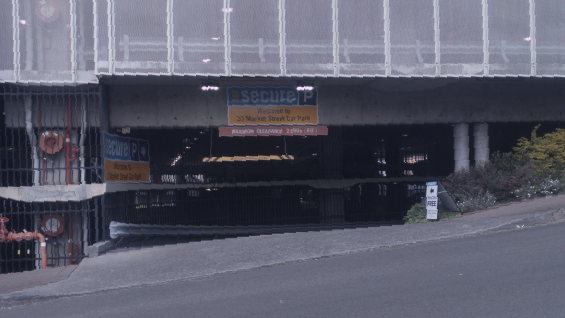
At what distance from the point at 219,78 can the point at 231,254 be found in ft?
15.2

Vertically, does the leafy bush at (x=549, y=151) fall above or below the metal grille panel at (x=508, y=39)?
below

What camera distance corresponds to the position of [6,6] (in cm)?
1108

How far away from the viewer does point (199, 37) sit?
11289 millimetres

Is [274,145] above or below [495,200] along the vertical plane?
above

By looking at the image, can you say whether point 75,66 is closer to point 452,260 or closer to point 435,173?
point 452,260

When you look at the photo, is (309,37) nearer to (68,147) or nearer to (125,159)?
(125,159)

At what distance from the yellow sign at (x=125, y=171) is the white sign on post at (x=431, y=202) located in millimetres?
7772

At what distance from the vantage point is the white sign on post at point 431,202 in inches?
451

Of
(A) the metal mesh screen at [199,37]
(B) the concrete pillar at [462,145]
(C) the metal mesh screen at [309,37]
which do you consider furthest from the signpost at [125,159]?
(B) the concrete pillar at [462,145]

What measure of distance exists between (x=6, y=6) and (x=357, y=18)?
8260mm

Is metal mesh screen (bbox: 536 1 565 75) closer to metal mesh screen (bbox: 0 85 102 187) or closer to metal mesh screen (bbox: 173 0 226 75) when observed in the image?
metal mesh screen (bbox: 173 0 226 75)

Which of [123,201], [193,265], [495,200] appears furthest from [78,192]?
[495,200]

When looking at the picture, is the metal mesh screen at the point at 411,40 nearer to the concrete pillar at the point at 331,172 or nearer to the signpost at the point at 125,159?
the signpost at the point at 125,159

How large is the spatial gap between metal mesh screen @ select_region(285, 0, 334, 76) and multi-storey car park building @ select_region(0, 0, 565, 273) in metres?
0.03
